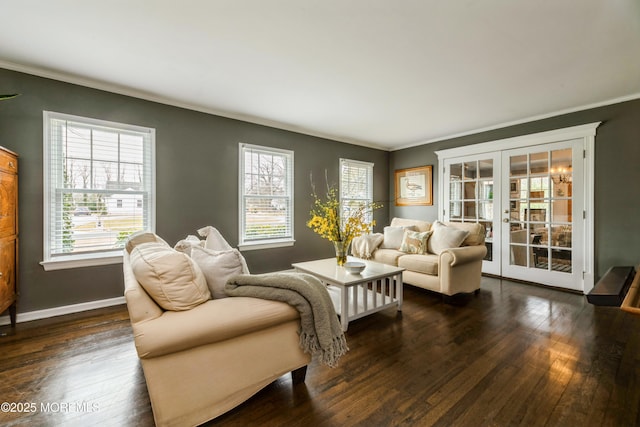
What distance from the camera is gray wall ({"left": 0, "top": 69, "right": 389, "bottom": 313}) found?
8.67 ft

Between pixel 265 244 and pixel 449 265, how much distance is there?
2.52 m

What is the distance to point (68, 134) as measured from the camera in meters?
2.85

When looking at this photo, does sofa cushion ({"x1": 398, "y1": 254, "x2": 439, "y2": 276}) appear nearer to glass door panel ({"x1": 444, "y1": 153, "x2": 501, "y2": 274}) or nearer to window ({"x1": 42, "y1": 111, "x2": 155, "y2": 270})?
glass door panel ({"x1": 444, "y1": 153, "x2": 501, "y2": 274})

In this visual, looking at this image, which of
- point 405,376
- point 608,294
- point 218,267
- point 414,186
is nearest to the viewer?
point 608,294

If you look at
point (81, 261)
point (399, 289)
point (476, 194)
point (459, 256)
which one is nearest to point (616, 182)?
point (476, 194)

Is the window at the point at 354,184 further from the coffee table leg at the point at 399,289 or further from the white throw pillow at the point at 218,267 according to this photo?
the white throw pillow at the point at 218,267

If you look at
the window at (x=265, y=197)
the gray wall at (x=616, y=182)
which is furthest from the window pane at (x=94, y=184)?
the gray wall at (x=616, y=182)

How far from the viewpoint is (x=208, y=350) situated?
137 cm

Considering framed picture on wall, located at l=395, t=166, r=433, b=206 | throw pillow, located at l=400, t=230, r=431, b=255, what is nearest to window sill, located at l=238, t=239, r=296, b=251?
throw pillow, located at l=400, t=230, r=431, b=255

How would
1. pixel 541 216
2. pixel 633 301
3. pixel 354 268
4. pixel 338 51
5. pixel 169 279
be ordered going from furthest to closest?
pixel 541 216, pixel 354 268, pixel 338 51, pixel 169 279, pixel 633 301

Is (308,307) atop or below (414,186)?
below

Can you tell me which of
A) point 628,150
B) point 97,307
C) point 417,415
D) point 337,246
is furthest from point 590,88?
point 97,307

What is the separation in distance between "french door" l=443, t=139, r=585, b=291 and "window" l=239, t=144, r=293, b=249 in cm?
304

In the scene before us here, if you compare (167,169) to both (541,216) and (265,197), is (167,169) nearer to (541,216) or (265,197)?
(265,197)
